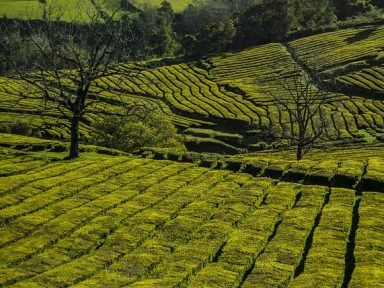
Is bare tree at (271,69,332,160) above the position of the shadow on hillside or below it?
below

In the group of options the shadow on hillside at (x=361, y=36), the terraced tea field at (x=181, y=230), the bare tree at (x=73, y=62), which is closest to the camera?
the terraced tea field at (x=181, y=230)

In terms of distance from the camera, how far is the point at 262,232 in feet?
69.6

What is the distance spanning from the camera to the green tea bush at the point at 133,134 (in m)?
59.3

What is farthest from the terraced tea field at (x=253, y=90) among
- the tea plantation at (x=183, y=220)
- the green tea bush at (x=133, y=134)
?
the tea plantation at (x=183, y=220)

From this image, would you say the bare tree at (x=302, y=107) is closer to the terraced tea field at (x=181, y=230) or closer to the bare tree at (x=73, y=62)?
the bare tree at (x=73, y=62)

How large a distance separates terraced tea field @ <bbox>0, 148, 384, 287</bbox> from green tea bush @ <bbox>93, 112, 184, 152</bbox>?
1134 inches

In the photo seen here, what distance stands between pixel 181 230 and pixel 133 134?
39889 mm

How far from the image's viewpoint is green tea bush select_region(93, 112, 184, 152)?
59.3 meters

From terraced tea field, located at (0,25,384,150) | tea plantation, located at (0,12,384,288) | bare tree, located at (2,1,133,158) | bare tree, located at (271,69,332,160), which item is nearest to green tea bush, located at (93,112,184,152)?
terraced tea field, located at (0,25,384,150)

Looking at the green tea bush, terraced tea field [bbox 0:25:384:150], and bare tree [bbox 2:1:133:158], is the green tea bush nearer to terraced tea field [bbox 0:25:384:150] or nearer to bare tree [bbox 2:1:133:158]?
terraced tea field [bbox 0:25:384:150]

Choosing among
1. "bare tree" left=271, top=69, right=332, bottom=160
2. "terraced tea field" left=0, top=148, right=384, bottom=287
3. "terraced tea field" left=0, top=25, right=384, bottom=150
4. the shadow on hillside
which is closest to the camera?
"terraced tea field" left=0, top=148, right=384, bottom=287

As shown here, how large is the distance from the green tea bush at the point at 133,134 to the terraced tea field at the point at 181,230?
28806 millimetres

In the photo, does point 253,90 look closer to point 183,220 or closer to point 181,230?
point 183,220

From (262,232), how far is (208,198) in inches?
186
